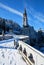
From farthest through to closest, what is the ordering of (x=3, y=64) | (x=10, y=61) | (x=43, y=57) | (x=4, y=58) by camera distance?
(x=4, y=58)
(x=10, y=61)
(x=3, y=64)
(x=43, y=57)

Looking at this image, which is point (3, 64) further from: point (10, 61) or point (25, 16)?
point (25, 16)

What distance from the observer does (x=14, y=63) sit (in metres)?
3.99

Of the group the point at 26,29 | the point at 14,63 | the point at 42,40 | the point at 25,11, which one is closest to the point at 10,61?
the point at 14,63

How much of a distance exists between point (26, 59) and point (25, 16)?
1218 inches

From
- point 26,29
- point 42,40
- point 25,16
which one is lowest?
point 42,40

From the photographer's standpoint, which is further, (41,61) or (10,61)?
(10,61)

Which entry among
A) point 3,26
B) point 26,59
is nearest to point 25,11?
point 3,26

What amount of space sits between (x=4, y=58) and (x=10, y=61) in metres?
0.43

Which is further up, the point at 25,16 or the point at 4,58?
the point at 25,16

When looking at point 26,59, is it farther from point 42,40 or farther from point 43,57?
point 42,40

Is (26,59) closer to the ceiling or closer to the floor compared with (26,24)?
closer to the floor

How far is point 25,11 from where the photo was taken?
3531cm

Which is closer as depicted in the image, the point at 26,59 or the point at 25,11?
the point at 26,59

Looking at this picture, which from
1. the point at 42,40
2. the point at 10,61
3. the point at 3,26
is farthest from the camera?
the point at 3,26
